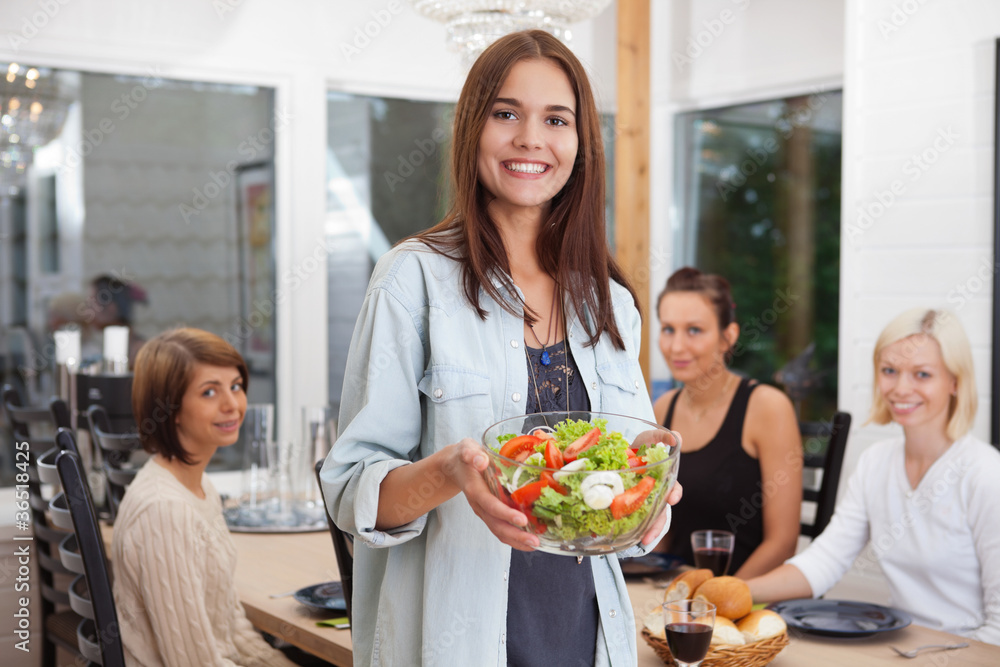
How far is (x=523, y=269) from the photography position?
1314 mm

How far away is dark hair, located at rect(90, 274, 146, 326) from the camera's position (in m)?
3.49

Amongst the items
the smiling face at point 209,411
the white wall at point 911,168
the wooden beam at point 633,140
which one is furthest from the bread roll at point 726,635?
the wooden beam at point 633,140

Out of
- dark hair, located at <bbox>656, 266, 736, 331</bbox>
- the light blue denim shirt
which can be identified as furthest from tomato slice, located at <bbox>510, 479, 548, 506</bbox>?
dark hair, located at <bbox>656, 266, 736, 331</bbox>

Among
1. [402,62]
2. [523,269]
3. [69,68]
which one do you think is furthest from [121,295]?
[523,269]

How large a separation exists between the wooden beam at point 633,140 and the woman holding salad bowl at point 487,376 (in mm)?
2823

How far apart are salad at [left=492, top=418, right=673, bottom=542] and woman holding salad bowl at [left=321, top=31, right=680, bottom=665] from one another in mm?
23

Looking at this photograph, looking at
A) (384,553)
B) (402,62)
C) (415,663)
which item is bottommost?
(415,663)

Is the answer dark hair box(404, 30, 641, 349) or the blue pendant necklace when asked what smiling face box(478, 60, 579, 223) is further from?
the blue pendant necklace

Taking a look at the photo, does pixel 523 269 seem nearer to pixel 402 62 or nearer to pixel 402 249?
pixel 402 249

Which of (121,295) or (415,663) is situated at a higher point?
(121,295)

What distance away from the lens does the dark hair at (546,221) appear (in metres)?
1.23

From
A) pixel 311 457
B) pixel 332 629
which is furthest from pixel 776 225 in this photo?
pixel 332 629

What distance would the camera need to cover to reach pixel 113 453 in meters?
2.66

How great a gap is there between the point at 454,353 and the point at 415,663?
37 cm
